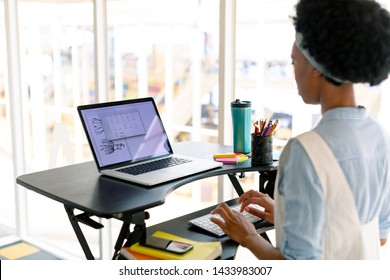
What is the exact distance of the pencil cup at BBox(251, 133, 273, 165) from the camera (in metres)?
2.11

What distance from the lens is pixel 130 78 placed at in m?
3.32

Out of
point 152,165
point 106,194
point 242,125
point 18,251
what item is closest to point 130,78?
point 242,125

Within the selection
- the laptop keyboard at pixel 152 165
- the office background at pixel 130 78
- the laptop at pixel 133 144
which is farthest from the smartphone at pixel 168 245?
the office background at pixel 130 78

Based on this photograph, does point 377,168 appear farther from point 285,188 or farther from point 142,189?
point 142,189

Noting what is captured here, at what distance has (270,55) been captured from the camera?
2.68 m

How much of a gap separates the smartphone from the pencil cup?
0.65 meters

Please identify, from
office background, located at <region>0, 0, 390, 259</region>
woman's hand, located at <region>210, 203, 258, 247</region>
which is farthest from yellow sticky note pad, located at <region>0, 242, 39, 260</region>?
woman's hand, located at <region>210, 203, 258, 247</region>

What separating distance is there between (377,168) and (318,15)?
40 cm

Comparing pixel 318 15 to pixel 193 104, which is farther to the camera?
pixel 193 104

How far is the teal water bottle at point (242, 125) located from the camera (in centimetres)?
228

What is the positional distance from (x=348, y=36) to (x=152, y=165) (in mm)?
1094

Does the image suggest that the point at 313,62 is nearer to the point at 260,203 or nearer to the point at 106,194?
the point at 260,203

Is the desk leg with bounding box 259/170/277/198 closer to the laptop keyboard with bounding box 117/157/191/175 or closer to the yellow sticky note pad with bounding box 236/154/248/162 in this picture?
the yellow sticky note pad with bounding box 236/154/248/162

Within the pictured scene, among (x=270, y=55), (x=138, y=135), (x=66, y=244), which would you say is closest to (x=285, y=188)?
(x=138, y=135)
